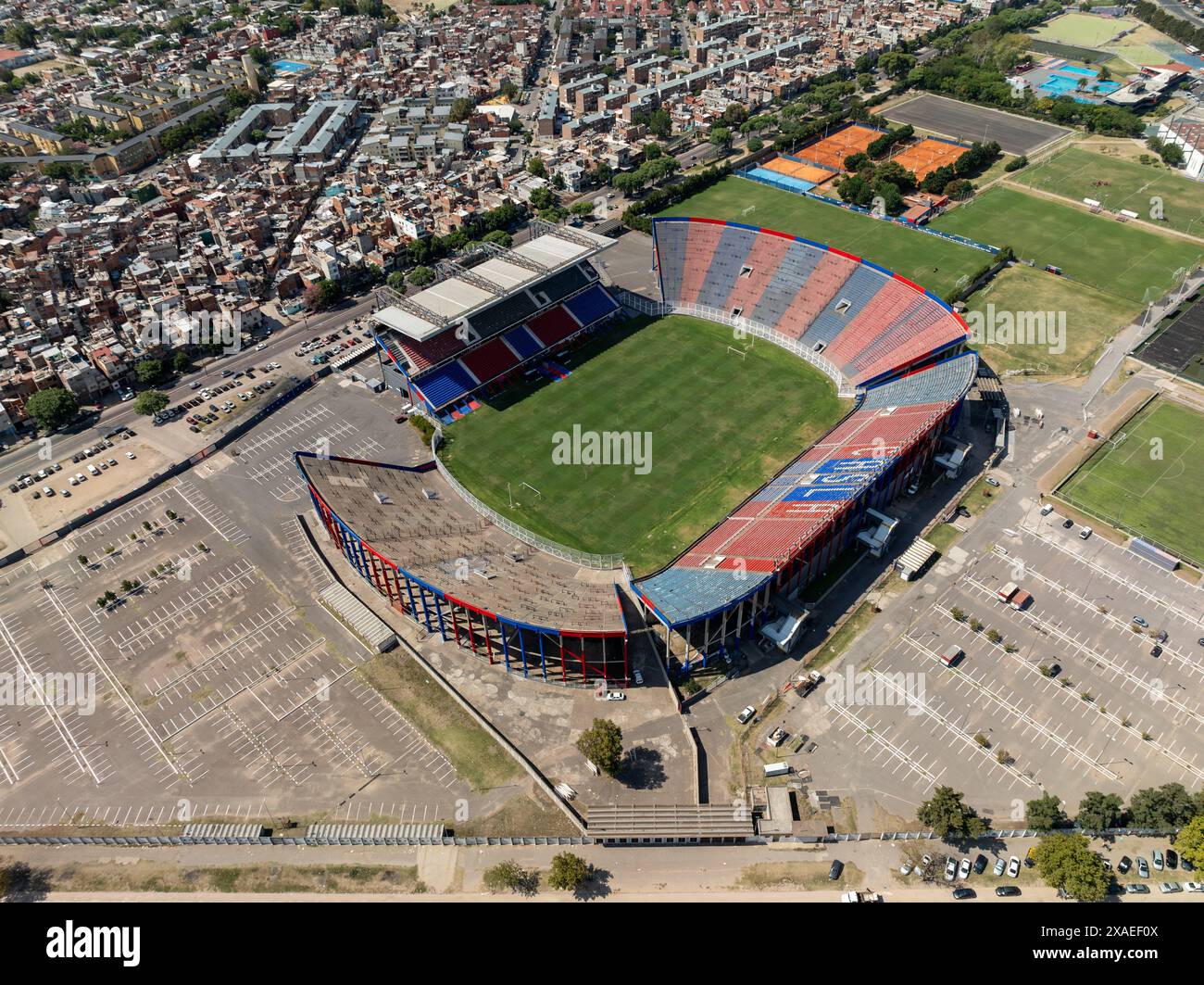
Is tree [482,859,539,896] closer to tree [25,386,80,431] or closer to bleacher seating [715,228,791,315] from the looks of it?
bleacher seating [715,228,791,315]

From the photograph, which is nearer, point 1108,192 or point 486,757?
point 486,757

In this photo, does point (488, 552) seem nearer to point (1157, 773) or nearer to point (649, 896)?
point (649, 896)

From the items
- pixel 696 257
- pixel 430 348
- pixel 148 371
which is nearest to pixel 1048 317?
pixel 696 257

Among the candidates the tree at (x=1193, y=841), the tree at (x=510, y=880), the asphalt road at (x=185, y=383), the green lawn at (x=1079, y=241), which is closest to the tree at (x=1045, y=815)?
the tree at (x=1193, y=841)

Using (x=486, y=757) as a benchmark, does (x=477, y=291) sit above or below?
above

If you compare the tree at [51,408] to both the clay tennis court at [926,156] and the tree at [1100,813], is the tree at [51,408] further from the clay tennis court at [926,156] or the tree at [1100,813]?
the clay tennis court at [926,156]

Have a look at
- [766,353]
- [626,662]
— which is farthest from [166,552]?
[766,353]
